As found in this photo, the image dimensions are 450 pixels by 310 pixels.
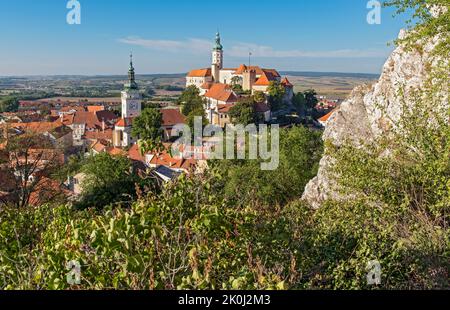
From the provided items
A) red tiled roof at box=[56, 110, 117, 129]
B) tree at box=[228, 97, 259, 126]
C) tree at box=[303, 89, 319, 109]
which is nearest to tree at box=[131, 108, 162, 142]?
tree at box=[228, 97, 259, 126]

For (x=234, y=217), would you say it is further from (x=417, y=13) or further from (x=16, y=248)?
(x=417, y=13)

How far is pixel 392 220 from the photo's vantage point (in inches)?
323

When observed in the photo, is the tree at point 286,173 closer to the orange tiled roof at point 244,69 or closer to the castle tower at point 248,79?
the castle tower at point 248,79

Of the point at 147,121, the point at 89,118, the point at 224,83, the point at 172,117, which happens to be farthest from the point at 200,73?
the point at 147,121

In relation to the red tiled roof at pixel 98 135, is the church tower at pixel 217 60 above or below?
above

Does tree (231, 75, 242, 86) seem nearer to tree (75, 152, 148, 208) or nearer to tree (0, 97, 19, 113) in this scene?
tree (75, 152, 148, 208)

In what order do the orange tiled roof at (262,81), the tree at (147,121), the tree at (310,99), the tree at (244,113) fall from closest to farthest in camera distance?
the tree at (147,121) → the tree at (244,113) → the orange tiled roof at (262,81) → the tree at (310,99)

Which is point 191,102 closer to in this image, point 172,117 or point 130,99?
point 172,117

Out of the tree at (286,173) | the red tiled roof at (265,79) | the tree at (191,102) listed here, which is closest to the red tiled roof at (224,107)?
the tree at (191,102)

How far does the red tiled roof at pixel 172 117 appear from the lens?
70.0m

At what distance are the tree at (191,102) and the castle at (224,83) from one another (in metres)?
1.46

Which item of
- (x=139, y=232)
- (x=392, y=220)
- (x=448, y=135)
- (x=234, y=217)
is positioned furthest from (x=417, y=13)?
(x=139, y=232)

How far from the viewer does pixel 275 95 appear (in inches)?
2731
